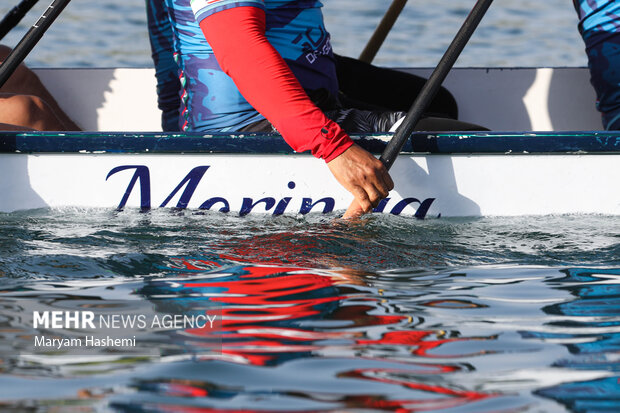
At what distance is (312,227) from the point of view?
124 inches

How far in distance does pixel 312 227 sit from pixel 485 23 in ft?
30.9

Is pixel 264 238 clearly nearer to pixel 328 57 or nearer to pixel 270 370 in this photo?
pixel 328 57

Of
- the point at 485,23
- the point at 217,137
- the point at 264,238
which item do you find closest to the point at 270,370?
the point at 264,238

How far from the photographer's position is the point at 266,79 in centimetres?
279

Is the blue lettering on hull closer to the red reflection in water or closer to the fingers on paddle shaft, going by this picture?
the fingers on paddle shaft

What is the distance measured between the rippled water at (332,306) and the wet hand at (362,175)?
0.16 meters

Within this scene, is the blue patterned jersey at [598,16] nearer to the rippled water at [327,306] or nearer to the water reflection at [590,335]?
the rippled water at [327,306]

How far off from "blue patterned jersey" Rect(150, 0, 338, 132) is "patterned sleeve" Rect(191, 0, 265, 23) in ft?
0.45

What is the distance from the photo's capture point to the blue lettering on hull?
128 inches

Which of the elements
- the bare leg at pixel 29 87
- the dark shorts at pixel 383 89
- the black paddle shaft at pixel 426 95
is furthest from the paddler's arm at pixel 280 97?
the bare leg at pixel 29 87

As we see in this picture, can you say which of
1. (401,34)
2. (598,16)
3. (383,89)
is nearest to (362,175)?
(598,16)

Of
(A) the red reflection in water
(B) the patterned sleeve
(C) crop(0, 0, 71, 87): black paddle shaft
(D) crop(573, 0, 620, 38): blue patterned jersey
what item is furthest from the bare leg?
(D) crop(573, 0, 620, 38): blue patterned jersey

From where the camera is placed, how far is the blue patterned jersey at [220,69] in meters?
3.09

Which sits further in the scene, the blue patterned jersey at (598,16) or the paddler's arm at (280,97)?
the blue patterned jersey at (598,16)
